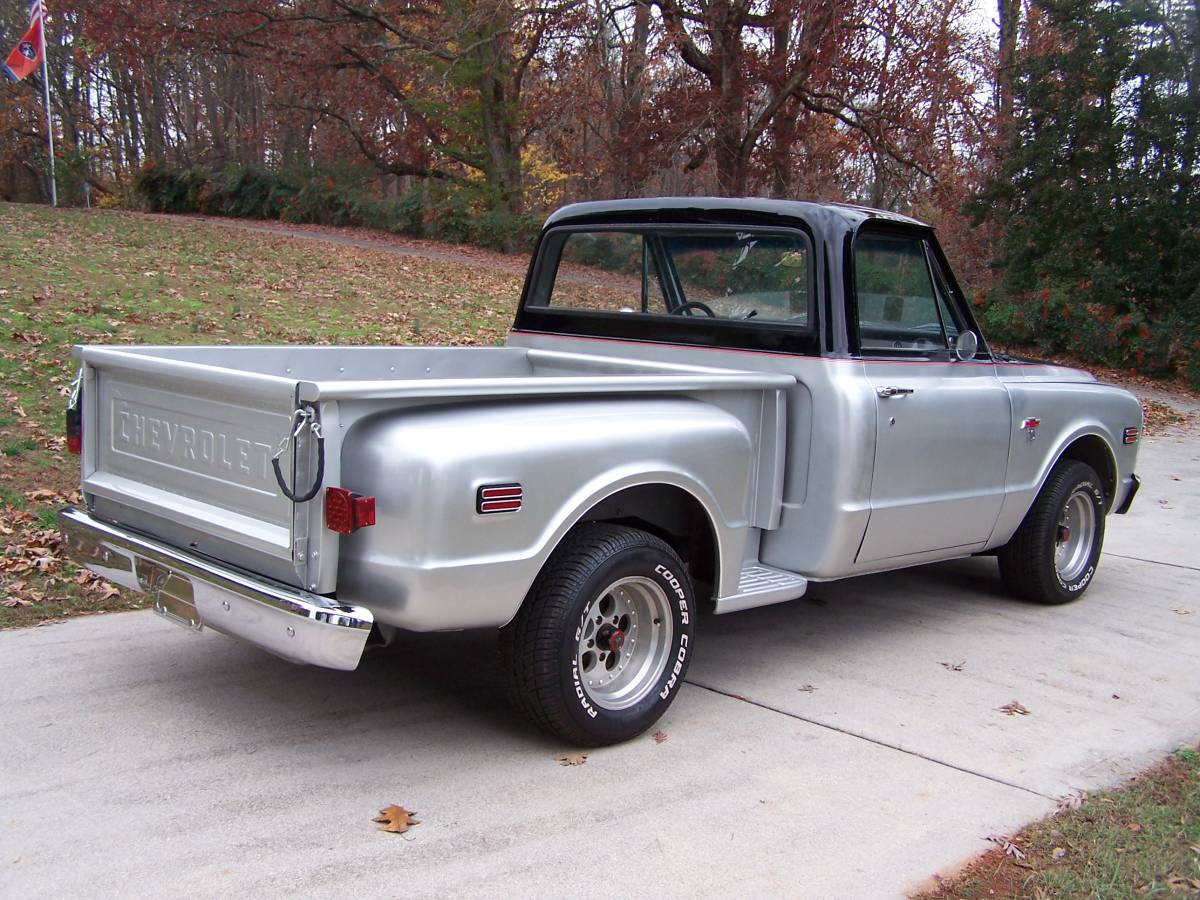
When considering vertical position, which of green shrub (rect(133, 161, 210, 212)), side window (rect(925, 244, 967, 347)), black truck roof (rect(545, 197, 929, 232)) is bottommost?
side window (rect(925, 244, 967, 347))

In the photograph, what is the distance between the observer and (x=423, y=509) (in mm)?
3408

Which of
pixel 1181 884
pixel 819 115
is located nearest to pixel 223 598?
pixel 1181 884

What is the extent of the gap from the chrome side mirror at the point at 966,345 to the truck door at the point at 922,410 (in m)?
0.05

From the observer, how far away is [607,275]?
6.22m

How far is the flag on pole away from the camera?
22.8m

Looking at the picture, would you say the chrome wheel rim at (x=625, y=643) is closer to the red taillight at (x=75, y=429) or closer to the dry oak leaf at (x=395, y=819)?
the dry oak leaf at (x=395, y=819)

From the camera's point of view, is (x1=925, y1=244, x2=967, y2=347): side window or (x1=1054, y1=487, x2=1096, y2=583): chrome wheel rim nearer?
(x1=925, y1=244, x2=967, y2=347): side window

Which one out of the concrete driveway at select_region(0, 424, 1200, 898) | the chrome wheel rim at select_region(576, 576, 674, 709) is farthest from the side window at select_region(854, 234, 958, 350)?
the chrome wheel rim at select_region(576, 576, 674, 709)

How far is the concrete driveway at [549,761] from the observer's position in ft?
10.7

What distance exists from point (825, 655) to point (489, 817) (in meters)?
2.27

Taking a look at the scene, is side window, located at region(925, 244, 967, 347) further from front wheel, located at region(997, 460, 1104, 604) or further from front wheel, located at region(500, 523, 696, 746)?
front wheel, located at region(500, 523, 696, 746)

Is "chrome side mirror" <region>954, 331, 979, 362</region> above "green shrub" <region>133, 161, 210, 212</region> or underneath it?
underneath

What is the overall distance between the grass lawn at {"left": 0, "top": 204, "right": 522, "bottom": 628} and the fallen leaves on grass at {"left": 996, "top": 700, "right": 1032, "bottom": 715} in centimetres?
408

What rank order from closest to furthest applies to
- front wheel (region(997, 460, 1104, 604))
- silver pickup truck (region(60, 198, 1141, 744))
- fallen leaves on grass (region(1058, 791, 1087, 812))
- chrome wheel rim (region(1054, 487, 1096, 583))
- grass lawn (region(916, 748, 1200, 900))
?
grass lawn (region(916, 748, 1200, 900)) → silver pickup truck (region(60, 198, 1141, 744)) → fallen leaves on grass (region(1058, 791, 1087, 812)) → front wheel (region(997, 460, 1104, 604)) → chrome wheel rim (region(1054, 487, 1096, 583))
